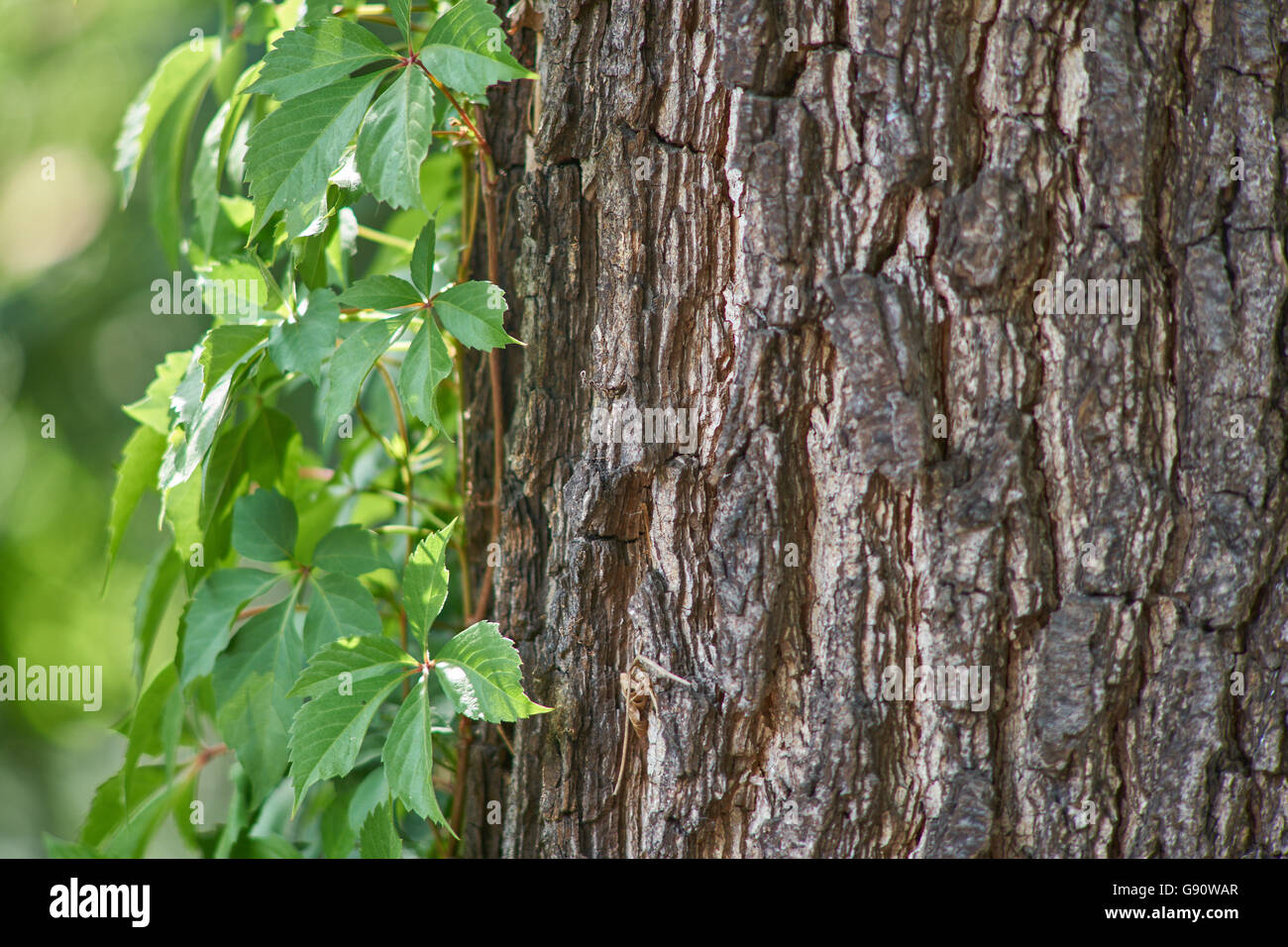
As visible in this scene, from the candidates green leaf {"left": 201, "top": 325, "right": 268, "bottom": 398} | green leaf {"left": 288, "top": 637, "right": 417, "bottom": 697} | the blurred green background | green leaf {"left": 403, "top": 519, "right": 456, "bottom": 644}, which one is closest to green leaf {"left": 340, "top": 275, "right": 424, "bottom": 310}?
green leaf {"left": 201, "top": 325, "right": 268, "bottom": 398}

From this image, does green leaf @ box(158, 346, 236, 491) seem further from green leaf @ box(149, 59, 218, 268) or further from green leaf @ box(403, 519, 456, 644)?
green leaf @ box(149, 59, 218, 268)

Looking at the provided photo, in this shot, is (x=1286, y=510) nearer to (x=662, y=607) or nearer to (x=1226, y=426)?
(x=1226, y=426)

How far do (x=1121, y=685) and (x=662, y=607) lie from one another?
407 mm

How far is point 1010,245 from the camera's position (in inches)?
28.3

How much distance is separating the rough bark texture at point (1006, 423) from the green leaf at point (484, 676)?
0.63 ft

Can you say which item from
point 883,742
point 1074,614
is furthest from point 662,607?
point 1074,614

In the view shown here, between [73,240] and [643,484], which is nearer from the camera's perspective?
[643,484]

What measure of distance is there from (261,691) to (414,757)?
0.94 ft

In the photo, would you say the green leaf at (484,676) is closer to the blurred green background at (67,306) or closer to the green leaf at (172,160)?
the green leaf at (172,160)

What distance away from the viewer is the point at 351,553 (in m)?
0.97

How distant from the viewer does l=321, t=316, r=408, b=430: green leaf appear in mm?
795

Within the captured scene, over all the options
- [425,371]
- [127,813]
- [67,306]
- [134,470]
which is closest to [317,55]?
[425,371]

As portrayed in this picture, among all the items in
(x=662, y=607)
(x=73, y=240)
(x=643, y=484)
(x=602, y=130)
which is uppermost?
(x=73, y=240)

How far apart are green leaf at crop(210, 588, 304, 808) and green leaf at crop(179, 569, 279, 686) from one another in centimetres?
2
